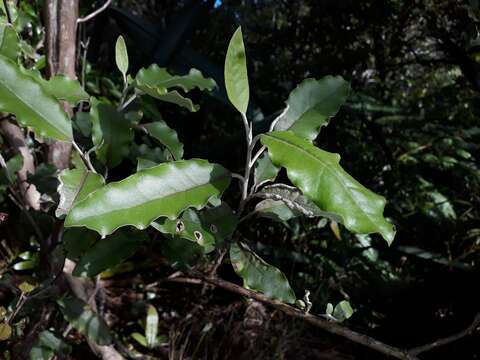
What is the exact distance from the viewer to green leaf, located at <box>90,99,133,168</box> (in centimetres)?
97

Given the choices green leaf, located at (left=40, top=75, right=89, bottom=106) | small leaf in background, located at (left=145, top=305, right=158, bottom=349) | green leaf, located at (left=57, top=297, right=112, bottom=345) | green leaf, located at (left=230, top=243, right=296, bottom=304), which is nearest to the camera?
green leaf, located at (left=230, top=243, right=296, bottom=304)

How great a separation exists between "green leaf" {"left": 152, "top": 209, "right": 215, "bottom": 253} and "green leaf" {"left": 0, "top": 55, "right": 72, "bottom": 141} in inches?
9.9

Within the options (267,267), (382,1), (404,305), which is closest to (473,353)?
(404,305)

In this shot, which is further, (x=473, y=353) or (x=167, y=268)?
(x=167, y=268)

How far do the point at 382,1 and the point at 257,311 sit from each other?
1344mm

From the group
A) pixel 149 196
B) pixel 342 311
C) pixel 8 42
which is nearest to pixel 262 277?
pixel 342 311

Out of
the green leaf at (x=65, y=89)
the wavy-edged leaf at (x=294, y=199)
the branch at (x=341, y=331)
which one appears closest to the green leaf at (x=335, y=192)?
the wavy-edged leaf at (x=294, y=199)

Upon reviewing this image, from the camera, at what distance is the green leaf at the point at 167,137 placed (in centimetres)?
100

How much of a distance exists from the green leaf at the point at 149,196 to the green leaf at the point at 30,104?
10.0 inches

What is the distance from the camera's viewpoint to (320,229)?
6.10 ft

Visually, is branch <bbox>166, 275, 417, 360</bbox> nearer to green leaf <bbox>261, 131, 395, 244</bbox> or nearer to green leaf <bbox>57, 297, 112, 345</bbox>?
green leaf <bbox>261, 131, 395, 244</bbox>

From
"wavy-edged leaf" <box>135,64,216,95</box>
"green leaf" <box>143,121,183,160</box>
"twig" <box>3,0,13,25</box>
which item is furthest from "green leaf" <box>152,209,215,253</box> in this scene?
"twig" <box>3,0,13,25</box>

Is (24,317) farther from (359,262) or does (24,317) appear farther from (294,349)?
(359,262)

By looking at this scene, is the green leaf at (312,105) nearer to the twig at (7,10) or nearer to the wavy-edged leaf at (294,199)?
the wavy-edged leaf at (294,199)
